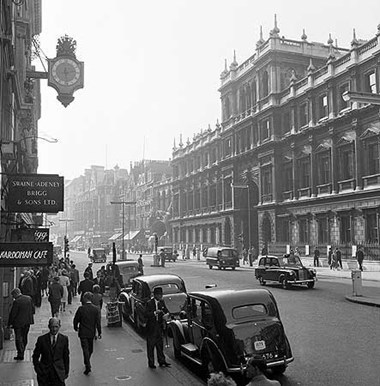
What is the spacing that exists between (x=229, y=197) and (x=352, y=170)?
2651cm

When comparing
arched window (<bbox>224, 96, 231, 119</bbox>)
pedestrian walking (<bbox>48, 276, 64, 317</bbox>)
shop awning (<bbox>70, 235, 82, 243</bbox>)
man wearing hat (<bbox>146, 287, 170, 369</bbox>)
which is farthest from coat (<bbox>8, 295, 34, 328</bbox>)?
shop awning (<bbox>70, 235, 82, 243</bbox>)

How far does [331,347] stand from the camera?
491 inches

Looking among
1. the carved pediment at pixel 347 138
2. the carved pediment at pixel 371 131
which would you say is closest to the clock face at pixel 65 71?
the carved pediment at pixel 371 131

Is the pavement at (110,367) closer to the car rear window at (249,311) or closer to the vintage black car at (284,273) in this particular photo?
the car rear window at (249,311)

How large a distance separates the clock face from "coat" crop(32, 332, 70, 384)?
436 inches

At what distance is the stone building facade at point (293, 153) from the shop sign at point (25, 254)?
31640mm

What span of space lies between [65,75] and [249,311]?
10629 mm

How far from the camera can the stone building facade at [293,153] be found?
133 ft

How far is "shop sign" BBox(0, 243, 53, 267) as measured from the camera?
11.4 m

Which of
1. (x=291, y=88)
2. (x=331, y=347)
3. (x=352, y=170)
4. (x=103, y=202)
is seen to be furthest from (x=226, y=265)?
(x=103, y=202)

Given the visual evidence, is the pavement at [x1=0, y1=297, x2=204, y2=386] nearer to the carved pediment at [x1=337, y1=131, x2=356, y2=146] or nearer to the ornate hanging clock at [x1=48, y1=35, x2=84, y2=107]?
the ornate hanging clock at [x1=48, y1=35, x2=84, y2=107]

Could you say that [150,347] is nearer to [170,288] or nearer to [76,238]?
[170,288]

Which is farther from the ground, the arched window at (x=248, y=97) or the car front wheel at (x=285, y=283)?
the arched window at (x=248, y=97)

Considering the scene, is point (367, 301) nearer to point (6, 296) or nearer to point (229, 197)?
point (6, 296)
